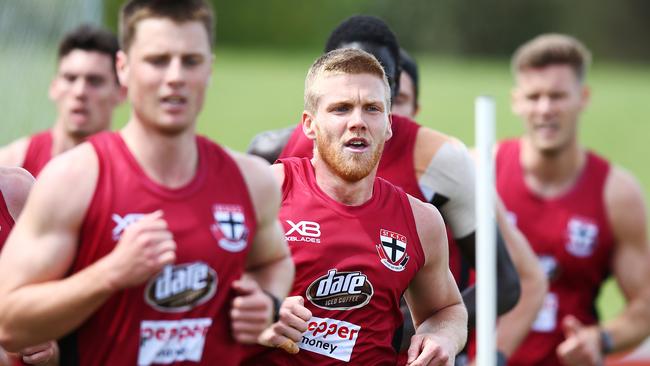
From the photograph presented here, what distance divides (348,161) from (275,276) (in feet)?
3.01

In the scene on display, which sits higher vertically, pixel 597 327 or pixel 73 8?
pixel 73 8

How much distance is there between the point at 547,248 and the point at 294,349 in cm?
430

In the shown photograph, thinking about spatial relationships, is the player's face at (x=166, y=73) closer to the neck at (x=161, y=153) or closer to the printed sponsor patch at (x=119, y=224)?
the neck at (x=161, y=153)

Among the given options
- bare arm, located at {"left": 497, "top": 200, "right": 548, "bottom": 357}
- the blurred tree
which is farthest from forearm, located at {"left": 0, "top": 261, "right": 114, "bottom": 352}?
the blurred tree

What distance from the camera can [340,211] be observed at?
5230 millimetres

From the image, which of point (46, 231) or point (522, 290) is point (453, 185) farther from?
point (46, 231)

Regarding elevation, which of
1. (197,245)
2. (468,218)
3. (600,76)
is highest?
(197,245)

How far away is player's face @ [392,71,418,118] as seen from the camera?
6.99m

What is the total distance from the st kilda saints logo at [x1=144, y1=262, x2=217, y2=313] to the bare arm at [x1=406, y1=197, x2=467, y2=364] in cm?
128

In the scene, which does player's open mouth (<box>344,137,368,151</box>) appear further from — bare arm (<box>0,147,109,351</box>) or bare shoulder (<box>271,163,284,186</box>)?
bare arm (<box>0,147,109,351</box>)

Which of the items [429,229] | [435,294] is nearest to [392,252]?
[429,229]

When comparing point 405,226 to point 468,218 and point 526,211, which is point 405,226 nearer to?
point 468,218

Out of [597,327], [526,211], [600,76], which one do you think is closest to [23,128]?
[526,211]

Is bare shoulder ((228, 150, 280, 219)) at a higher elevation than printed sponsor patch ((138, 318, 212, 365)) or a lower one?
higher
